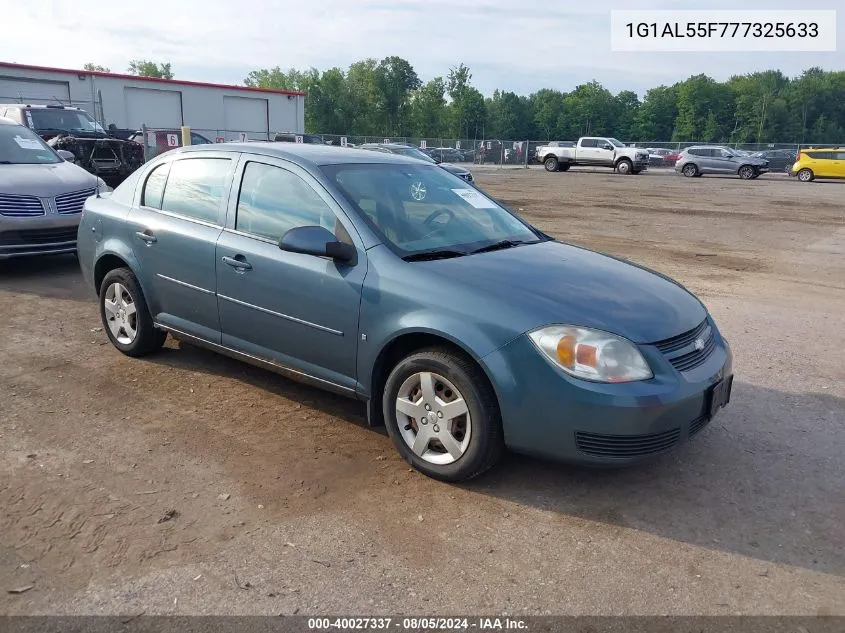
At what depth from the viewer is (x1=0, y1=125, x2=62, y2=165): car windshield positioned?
898 centimetres

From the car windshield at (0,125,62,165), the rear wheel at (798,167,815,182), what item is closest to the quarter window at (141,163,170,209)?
the car windshield at (0,125,62,165)

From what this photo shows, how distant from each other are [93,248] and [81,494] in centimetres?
265

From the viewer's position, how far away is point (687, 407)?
3.39m

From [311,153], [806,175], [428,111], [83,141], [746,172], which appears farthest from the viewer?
[428,111]

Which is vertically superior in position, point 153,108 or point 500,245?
point 153,108

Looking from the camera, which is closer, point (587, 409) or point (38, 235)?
point (587, 409)

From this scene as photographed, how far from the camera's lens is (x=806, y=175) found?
34.1 meters

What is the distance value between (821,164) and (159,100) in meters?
32.6

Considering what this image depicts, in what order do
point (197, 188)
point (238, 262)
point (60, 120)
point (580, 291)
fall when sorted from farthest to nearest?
1. point (60, 120)
2. point (197, 188)
3. point (238, 262)
4. point (580, 291)

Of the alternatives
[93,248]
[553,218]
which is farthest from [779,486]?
[553,218]

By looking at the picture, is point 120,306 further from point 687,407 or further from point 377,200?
point 687,407

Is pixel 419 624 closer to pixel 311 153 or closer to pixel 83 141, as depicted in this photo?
pixel 311 153

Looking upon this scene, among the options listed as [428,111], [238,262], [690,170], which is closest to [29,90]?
[690,170]

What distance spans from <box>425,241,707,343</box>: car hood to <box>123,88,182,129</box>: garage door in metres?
35.2
